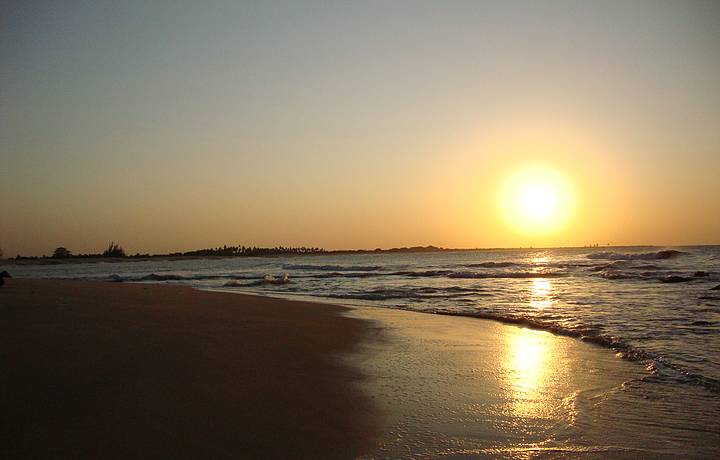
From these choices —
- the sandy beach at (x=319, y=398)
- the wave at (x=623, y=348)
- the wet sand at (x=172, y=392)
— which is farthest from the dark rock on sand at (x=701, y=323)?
the wet sand at (x=172, y=392)

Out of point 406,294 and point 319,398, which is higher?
point 319,398

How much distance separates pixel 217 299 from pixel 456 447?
11.5 meters

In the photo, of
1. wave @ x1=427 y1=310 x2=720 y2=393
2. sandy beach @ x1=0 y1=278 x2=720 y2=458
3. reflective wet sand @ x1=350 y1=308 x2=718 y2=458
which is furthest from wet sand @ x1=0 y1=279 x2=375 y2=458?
wave @ x1=427 y1=310 x2=720 y2=393

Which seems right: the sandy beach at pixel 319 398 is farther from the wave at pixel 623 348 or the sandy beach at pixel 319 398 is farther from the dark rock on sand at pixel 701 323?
the dark rock on sand at pixel 701 323

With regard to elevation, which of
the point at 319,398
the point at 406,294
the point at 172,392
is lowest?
the point at 406,294

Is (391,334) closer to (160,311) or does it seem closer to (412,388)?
(412,388)

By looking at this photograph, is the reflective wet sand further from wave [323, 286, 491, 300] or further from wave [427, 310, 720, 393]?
wave [323, 286, 491, 300]

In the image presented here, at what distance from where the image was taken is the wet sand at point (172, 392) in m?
3.22

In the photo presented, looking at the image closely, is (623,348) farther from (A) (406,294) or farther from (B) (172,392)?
(A) (406,294)

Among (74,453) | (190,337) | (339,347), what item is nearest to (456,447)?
(74,453)

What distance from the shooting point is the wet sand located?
3217 mm

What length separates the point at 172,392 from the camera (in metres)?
4.27

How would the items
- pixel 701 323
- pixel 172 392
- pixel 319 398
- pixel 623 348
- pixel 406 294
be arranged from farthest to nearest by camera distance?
pixel 406 294
pixel 701 323
pixel 623 348
pixel 319 398
pixel 172 392

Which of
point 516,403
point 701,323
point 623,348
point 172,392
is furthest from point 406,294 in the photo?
point 172,392
